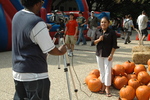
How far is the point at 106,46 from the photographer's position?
4234 mm

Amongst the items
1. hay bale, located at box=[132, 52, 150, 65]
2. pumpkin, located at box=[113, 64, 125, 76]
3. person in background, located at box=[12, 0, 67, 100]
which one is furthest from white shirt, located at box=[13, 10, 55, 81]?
hay bale, located at box=[132, 52, 150, 65]

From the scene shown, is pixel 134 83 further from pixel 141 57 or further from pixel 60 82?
pixel 141 57

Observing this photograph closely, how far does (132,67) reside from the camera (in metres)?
5.25

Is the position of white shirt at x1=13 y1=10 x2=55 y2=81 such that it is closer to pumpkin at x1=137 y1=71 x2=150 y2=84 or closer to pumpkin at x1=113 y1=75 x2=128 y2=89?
pumpkin at x1=113 y1=75 x2=128 y2=89

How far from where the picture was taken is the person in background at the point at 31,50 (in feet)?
6.72

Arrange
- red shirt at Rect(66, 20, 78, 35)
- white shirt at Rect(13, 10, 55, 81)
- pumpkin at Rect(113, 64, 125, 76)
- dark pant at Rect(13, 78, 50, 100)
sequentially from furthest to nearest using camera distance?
red shirt at Rect(66, 20, 78, 35) < pumpkin at Rect(113, 64, 125, 76) < dark pant at Rect(13, 78, 50, 100) < white shirt at Rect(13, 10, 55, 81)

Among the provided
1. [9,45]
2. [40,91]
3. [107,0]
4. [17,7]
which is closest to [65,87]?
[40,91]

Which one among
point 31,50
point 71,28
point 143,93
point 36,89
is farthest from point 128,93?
point 71,28

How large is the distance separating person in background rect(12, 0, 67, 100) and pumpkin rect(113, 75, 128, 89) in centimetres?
268

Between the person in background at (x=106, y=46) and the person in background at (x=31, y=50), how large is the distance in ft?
6.90

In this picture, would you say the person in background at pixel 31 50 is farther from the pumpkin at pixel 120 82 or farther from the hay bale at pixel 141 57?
the hay bale at pixel 141 57

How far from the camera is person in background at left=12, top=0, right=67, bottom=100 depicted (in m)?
2.05

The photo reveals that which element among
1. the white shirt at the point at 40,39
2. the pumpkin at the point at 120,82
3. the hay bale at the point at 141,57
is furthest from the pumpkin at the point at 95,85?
the hay bale at the point at 141,57

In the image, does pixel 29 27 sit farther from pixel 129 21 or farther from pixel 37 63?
pixel 129 21
